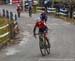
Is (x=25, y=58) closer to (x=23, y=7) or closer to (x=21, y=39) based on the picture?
(x=21, y=39)

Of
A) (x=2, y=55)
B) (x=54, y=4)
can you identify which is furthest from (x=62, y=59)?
(x=54, y=4)

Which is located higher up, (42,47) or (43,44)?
(43,44)

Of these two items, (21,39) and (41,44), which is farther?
(21,39)

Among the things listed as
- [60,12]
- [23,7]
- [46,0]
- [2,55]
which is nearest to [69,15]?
[60,12]

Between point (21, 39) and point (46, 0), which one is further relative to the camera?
point (46, 0)

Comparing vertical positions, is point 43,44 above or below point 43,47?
above

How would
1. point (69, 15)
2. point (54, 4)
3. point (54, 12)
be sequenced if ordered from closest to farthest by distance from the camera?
point (69, 15), point (54, 12), point (54, 4)

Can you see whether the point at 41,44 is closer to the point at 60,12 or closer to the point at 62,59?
the point at 62,59

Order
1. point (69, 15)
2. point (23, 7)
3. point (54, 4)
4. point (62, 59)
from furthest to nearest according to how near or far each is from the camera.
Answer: point (54, 4) → point (23, 7) → point (69, 15) → point (62, 59)

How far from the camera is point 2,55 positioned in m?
16.5

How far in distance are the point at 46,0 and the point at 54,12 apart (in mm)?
13079

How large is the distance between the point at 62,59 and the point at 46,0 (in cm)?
5140

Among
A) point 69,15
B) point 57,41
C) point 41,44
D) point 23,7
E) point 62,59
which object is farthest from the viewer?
point 23,7

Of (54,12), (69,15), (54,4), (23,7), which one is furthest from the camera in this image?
(54,4)
